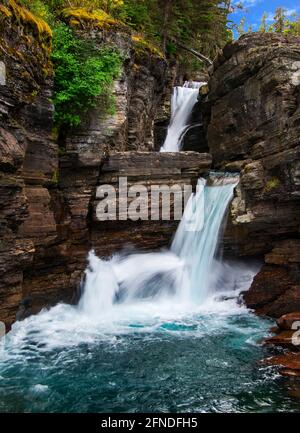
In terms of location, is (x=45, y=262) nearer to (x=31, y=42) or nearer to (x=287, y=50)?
(x=31, y=42)

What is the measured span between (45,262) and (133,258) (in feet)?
10.3

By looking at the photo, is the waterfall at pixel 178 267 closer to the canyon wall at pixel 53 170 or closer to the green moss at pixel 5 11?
the canyon wall at pixel 53 170

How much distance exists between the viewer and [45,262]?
11781 millimetres

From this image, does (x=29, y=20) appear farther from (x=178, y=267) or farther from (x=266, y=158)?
(x=178, y=267)

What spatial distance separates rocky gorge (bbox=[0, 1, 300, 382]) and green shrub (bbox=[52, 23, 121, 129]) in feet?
1.47

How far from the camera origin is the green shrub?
1188 centimetres

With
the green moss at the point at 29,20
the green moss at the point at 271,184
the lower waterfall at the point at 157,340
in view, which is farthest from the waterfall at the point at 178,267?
the green moss at the point at 29,20

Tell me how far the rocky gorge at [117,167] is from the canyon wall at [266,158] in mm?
35

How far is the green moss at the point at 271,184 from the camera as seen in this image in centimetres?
1108

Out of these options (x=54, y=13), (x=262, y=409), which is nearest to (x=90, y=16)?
(x=54, y=13)

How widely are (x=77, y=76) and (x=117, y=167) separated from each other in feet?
10.1

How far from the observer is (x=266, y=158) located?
11.8 meters

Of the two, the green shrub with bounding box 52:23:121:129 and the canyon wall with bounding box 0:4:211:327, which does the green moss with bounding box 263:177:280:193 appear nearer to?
the canyon wall with bounding box 0:4:211:327

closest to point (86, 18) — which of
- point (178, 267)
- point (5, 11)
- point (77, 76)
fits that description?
point (77, 76)
